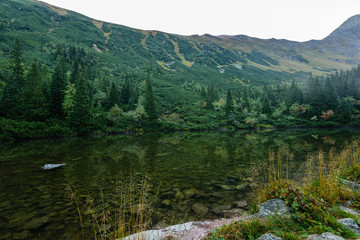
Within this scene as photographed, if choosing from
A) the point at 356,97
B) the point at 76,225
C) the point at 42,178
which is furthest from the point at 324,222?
the point at 356,97

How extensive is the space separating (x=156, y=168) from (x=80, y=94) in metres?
38.8

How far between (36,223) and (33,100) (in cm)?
4220

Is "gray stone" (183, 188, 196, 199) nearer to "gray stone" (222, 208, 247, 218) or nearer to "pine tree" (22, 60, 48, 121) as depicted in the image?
"gray stone" (222, 208, 247, 218)

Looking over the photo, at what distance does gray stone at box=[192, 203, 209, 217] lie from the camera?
6.83 meters

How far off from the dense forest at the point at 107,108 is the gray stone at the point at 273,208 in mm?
40193

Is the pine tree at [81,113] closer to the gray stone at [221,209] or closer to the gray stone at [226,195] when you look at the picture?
the gray stone at [226,195]

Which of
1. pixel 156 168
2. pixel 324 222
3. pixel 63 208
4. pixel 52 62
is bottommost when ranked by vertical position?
pixel 156 168

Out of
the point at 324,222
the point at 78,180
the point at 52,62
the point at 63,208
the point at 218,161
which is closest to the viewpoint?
the point at 324,222

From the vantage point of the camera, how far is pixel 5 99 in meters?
37.8

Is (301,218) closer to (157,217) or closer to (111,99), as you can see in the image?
(157,217)

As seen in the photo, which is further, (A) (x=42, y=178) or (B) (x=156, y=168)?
(B) (x=156, y=168)

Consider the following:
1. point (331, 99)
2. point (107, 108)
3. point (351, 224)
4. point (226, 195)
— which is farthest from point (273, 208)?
point (331, 99)

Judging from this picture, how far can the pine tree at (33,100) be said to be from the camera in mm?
37469

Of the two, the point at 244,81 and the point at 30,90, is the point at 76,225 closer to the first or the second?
the point at 30,90
